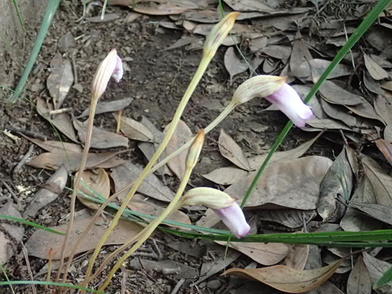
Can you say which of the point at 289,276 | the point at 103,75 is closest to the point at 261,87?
the point at 103,75

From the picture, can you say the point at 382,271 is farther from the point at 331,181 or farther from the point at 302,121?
the point at 302,121

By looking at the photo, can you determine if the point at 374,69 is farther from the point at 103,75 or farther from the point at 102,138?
the point at 103,75

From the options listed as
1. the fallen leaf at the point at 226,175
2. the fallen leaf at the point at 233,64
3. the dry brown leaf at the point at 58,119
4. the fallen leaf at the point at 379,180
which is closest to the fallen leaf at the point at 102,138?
the dry brown leaf at the point at 58,119

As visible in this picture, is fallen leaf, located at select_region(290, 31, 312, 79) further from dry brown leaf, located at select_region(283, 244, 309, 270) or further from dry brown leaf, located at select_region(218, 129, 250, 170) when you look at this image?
dry brown leaf, located at select_region(283, 244, 309, 270)

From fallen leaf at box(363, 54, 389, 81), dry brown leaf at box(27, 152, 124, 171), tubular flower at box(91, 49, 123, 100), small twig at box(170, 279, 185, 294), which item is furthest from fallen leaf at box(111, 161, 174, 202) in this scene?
fallen leaf at box(363, 54, 389, 81)

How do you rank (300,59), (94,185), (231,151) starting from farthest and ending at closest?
1. (300,59)
2. (231,151)
3. (94,185)
